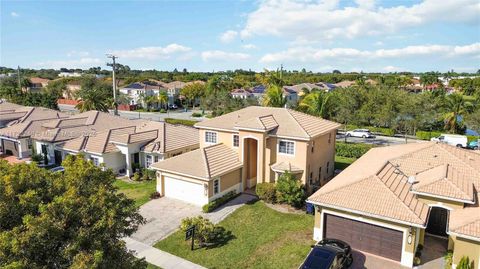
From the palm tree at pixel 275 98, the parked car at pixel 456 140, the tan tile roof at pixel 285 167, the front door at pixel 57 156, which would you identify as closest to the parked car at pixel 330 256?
the tan tile roof at pixel 285 167

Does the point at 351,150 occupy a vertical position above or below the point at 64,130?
below

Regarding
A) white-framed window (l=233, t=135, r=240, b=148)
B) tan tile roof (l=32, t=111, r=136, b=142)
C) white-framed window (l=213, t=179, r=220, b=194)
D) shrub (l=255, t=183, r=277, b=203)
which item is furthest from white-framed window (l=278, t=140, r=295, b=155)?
tan tile roof (l=32, t=111, r=136, b=142)

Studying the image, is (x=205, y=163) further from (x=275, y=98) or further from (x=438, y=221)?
(x=275, y=98)

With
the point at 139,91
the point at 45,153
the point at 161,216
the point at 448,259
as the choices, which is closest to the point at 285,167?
the point at 161,216

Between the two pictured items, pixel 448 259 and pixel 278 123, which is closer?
pixel 448 259

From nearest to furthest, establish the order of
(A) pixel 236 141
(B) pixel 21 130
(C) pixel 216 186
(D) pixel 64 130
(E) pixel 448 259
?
(E) pixel 448 259
(C) pixel 216 186
(A) pixel 236 141
(D) pixel 64 130
(B) pixel 21 130

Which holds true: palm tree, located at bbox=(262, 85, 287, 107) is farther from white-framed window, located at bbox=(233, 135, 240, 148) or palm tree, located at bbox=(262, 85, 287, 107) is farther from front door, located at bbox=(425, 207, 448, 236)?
front door, located at bbox=(425, 207, 448, 236)
